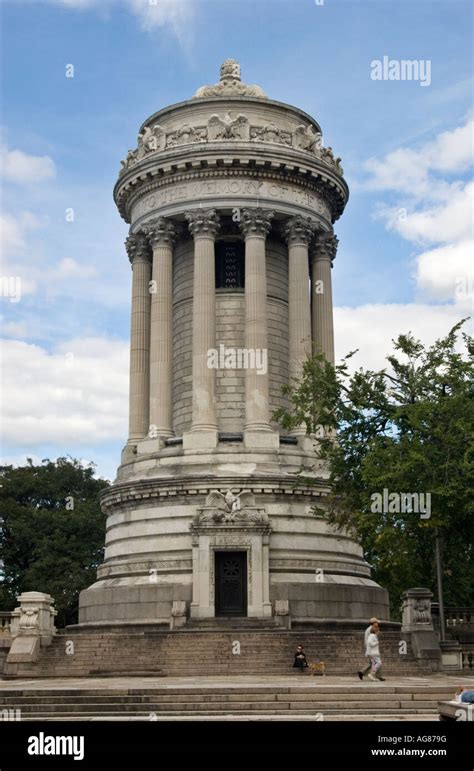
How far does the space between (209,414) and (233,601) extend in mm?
9966

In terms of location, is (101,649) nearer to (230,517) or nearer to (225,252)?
(230,517)

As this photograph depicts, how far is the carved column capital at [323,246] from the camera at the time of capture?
6016 centimetres

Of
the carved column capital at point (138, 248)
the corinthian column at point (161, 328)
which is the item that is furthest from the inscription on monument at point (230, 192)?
the carved column capital at point (138, 248)

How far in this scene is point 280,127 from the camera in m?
59.1

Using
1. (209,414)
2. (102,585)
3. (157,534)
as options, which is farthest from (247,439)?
(102,585)

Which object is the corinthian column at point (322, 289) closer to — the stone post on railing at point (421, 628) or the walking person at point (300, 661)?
the stone post on railing at point (421, 628)

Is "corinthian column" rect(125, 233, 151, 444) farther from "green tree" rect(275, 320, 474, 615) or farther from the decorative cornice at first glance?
"green tree" rect(275, 320, 474, 615)

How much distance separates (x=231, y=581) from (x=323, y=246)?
68.9 ft

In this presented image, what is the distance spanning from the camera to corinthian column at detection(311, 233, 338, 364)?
5991cm

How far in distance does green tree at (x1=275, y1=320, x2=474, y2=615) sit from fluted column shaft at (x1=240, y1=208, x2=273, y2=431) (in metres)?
6.49

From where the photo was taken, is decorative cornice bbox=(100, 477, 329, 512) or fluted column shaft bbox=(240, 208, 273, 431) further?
fluted column shaft bbox=(240, 208, 273, 431)

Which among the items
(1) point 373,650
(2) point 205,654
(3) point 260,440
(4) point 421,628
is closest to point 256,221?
(3) point 260,440

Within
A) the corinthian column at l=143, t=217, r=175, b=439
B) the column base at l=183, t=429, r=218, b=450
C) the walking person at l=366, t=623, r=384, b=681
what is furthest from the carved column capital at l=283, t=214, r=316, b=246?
the walking person at l=366, t=623, r=384, b=681

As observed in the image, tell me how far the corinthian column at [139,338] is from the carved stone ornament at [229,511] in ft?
30.0
